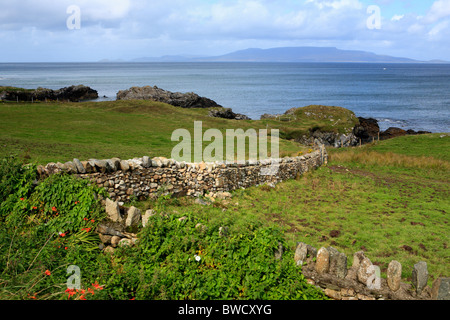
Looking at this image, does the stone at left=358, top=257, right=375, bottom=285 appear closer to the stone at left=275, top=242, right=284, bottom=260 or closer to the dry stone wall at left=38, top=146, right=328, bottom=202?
the stone at left=275, top=242, right=284, bottom=260

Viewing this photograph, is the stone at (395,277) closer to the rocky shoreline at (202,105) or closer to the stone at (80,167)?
the stone at (80,167)

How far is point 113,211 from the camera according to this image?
9.59 m

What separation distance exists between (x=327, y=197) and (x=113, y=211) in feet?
32.9

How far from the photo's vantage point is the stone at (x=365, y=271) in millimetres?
6754

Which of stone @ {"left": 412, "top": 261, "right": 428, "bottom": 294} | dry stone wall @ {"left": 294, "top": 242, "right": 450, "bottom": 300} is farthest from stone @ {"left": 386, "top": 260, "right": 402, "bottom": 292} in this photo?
stone @ {"left": 412, "top": 261, "right": 428, "bottom": 294}

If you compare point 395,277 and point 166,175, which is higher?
point 166,175

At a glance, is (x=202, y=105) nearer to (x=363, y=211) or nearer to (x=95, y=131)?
(x=95, y=131)

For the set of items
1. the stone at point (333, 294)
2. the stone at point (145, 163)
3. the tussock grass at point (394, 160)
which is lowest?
the tussock grass at point (394, 160)

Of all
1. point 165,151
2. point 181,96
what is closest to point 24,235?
point 165,151

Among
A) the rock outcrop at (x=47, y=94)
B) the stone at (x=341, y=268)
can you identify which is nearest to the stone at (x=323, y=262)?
the stone at (x=341, y=268)

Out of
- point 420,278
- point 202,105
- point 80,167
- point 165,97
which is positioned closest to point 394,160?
point 420,278

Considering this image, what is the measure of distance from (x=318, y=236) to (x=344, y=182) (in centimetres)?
864

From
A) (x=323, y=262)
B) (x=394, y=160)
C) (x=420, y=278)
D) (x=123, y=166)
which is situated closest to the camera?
(x=420, y=278)

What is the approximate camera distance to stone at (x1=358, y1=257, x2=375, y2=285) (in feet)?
22.2
